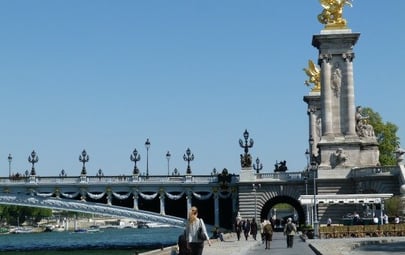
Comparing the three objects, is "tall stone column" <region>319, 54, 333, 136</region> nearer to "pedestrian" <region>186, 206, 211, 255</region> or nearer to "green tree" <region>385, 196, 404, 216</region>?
"green tree" <region>385, 196, 404, 216</region>

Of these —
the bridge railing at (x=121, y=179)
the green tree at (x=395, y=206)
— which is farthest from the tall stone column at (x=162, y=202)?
the green tree at (x=395, y=206)

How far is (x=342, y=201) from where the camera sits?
61781mm

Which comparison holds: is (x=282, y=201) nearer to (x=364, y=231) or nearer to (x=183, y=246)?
(x=364, y=231)

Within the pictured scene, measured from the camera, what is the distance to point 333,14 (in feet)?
238

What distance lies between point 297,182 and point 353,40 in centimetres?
1320

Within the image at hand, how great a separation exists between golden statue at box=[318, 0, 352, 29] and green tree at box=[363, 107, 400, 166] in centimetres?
3266

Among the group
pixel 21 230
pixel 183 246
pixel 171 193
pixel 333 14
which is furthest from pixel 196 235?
pixel 21 230

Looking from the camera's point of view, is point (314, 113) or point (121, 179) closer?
point (121, 179)

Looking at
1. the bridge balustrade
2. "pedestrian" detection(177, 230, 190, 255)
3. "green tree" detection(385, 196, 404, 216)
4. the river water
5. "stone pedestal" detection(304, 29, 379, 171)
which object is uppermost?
"stone pedestal" detection(304, 29, 379, 171)

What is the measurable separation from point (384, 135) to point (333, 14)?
3586cm

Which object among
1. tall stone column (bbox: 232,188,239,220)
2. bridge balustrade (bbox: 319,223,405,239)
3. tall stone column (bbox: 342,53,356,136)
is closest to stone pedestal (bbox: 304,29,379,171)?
tall stone column (bbox: 342,53,356,136)

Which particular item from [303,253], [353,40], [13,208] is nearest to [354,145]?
[353,40]

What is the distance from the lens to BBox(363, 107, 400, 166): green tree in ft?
339

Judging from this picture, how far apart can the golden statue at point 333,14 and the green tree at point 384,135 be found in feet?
107
